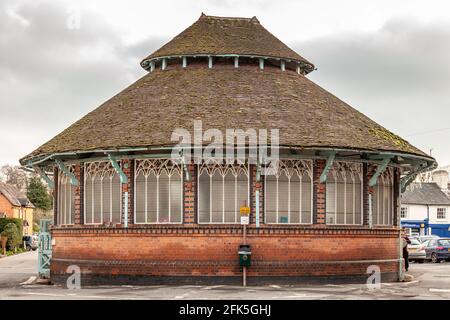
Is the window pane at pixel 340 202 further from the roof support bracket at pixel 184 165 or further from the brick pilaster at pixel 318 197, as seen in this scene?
the roof support bracket at pixel 184 165

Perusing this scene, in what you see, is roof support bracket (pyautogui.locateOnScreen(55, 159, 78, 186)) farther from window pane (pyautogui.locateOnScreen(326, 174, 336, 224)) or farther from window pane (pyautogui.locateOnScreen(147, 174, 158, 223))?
window pane (pyautogui.locateOnScreen(326, 174, 336, 224))

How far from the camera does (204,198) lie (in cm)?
2739

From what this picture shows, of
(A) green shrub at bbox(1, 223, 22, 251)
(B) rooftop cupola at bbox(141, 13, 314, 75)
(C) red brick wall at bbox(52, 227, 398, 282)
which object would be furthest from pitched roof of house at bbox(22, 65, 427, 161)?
(A) green shrub at bbox(1, 223, 22, 251)

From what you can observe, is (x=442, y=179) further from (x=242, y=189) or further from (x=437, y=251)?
(x=242, y=189)

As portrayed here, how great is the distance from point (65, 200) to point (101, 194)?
225 cm

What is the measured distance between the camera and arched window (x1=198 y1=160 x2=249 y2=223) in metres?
27.3

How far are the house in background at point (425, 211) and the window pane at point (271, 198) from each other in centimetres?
5368

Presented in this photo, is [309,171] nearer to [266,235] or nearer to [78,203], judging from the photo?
[266,235]

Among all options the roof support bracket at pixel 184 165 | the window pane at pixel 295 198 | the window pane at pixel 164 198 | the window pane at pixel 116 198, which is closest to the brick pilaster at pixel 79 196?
the window pane at pixel 116 198

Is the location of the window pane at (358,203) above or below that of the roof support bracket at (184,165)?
below

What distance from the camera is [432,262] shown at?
48.8m

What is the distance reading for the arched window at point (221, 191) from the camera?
27344 millimetres

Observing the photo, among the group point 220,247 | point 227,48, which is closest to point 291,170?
point 220,247

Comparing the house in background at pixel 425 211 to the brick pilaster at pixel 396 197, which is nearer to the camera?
the brick pilaster at pixel 396 197
